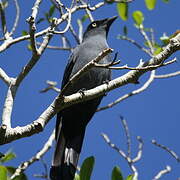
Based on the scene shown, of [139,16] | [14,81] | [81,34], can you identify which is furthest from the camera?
[81,34]

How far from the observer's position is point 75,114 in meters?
5.12

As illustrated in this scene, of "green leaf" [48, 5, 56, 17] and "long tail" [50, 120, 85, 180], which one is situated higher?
"green leaf" [48, 5, 56, 17]

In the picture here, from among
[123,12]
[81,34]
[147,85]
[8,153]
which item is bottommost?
[8,153]

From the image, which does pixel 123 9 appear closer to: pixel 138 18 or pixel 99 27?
pixel 138 18

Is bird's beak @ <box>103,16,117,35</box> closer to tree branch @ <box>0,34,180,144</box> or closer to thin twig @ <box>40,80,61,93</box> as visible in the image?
thin twig @ <box>40,80,61,93</box>

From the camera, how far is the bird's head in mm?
6309

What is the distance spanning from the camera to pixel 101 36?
614cm

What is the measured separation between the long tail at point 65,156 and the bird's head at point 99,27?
5.77 feet

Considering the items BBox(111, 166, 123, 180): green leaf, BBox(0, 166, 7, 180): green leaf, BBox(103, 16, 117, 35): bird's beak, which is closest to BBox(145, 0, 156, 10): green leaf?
BBox(103, 16, 117, 35): bird's beak

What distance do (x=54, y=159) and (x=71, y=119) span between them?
2.44 feet

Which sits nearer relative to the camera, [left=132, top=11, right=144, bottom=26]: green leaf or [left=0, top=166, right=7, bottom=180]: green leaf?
[left=0, top=166, right=7, bottom=180]: green leaf

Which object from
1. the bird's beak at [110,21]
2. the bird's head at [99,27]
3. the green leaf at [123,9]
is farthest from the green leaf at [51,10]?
the bird's beak at [110,21]

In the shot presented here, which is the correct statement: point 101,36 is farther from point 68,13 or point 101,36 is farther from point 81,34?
point 68,13

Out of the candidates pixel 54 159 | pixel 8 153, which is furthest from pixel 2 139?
pixel 8 153
